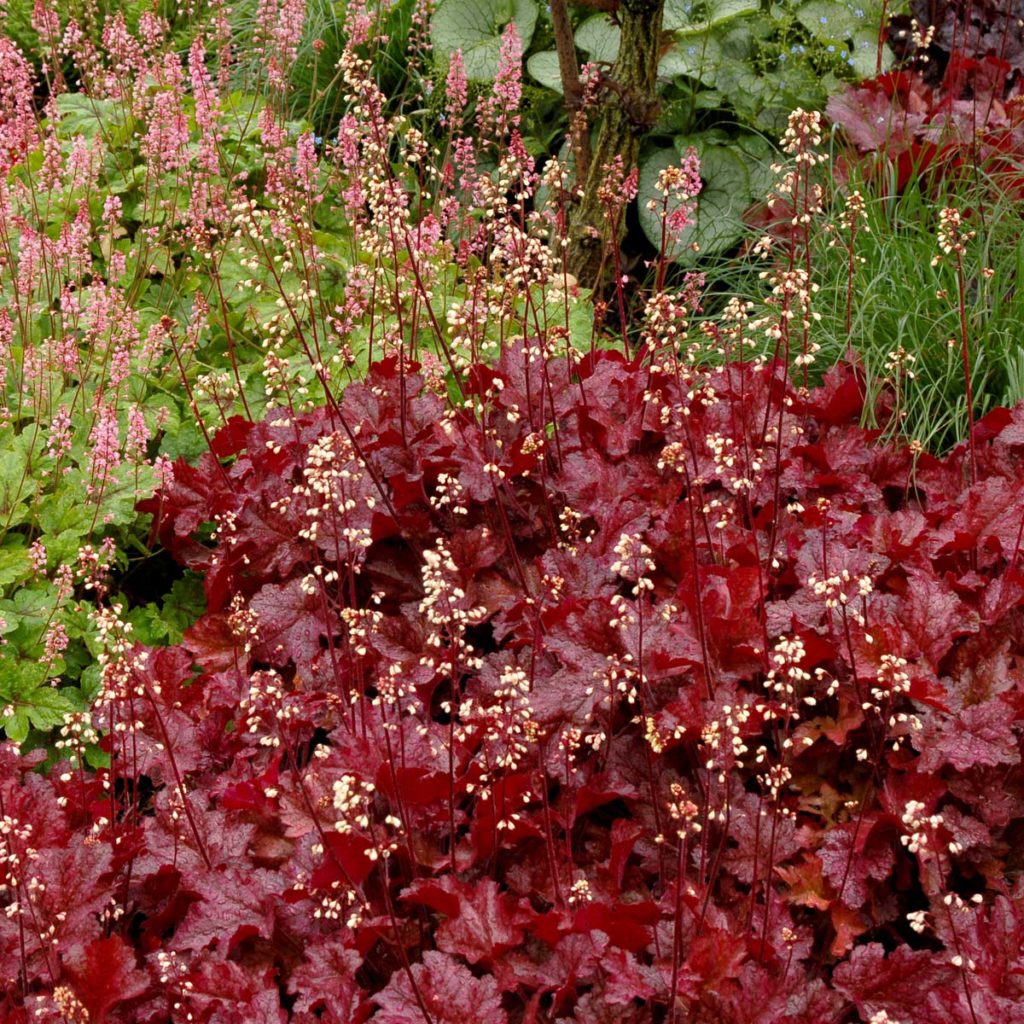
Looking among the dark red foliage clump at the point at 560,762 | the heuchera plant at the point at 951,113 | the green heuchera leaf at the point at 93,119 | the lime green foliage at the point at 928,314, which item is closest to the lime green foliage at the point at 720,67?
the heuchera plant at the point at 951,113

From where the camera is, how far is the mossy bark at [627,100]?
4.48 metres

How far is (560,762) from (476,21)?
457 centimetres

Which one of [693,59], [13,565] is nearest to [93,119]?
[693,59]

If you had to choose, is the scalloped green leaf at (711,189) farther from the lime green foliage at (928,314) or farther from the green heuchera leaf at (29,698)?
the green heuchera leaf at (29,698)

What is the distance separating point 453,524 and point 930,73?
13.5 feet

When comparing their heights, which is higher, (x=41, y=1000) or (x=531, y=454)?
(x=531, y=454)

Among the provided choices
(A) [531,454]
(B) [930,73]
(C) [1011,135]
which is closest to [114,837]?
(A) [531,454]

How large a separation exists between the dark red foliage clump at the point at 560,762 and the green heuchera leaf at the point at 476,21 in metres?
3.49

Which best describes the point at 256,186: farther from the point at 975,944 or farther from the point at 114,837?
the point at 975,944

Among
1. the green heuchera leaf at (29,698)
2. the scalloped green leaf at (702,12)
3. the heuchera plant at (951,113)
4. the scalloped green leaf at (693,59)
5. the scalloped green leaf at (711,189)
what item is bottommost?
the green heuchera leaf at (29,698)

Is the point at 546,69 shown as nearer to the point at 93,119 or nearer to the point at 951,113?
the point at 951,113

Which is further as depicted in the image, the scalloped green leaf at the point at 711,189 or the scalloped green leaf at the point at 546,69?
the scalloped green leaf at the point at 546,69

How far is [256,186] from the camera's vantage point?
519 cm

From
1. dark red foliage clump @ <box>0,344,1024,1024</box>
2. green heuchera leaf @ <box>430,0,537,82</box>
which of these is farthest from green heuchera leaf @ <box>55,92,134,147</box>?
dark red foliage clump @ <box>0,344,1024,1024</box>
